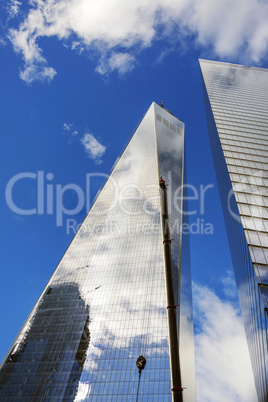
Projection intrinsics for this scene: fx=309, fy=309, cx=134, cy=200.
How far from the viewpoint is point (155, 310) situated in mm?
68125

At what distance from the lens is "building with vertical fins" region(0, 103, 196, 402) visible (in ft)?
193

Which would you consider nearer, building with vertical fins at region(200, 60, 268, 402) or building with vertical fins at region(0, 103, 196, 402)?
building with vertical fins at region(200, 60, 268, 402)

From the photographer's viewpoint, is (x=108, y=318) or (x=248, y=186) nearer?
(x=248, y=186)

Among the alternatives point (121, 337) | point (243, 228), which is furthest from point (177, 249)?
point (243, 228)

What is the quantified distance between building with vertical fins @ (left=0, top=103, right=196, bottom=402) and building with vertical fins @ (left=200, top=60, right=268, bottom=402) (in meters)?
11.4

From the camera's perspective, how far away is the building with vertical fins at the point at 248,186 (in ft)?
109

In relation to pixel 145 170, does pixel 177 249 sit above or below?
below

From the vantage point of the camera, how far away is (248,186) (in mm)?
43281

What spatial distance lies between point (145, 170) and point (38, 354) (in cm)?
6961

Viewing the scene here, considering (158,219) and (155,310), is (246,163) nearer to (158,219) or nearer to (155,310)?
(155,310)

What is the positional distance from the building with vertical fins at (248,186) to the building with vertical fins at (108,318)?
37.3 feet

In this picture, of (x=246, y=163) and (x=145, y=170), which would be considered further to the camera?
(x=145, y=170)

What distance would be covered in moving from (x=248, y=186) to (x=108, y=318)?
45.4 metres

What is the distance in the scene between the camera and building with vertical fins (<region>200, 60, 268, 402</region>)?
33.2 m
